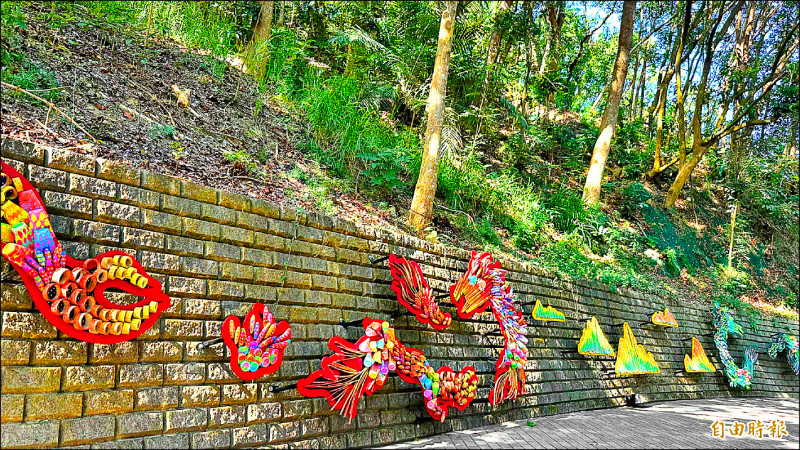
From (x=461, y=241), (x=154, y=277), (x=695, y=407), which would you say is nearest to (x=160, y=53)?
(x=154, y=277)

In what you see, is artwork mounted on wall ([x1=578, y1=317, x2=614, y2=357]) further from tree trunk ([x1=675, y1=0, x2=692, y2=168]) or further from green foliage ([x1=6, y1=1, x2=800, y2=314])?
tree trunk ([x1=675, y1=0, x2=692, y2=168])

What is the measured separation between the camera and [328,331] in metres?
5.23

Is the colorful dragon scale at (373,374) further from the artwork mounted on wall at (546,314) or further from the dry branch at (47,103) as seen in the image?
the dry branch at (47,103)

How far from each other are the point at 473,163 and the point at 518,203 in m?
1.15

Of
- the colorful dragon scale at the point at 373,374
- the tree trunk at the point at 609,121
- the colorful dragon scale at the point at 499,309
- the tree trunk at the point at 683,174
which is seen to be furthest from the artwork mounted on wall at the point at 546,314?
the tree trunk at the point at 683,174

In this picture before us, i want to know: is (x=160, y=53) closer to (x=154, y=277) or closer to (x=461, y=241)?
(x=154, y=277)

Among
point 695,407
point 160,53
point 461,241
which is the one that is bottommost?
point 695,407

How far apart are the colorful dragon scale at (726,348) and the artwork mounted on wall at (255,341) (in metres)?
10.7

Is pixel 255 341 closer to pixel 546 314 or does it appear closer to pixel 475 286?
pixel 475 286

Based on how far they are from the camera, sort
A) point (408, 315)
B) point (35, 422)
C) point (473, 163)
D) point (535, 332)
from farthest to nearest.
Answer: point (473, 163) → point (535, 332) → point (408, 315) → point (35, 422)

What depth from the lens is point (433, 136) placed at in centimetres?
807

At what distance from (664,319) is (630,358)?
5.70ft

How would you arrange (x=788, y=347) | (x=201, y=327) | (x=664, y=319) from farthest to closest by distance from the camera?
(x=788, y=347)
(x=664, y=319)
(x=201, y=327)

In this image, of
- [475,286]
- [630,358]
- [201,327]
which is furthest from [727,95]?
[201,327]
